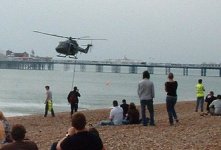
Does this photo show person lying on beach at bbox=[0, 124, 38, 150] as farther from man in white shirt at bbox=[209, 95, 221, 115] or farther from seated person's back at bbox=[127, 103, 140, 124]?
man in white shirt at bbox=[209, 95, 221, 115]

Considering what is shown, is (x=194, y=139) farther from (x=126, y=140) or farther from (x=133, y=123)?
(x=133, y=123)

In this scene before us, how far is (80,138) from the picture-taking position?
6.36 m

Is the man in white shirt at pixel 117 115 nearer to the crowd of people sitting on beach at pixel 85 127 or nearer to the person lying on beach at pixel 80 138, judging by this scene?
the crowd of people sitting on beach at pixel 85 127

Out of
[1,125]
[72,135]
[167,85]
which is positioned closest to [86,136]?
[72,135]

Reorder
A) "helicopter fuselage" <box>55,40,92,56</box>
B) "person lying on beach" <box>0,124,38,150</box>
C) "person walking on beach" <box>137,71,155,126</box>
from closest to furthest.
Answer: "person lying on beach" <box>0,124,38,150</box>
"person walking on beach" <box>137,71,155,126</box>
"helicopter fuselage" <box>55,40,92,56</box>

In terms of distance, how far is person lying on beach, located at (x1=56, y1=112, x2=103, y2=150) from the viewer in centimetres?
636

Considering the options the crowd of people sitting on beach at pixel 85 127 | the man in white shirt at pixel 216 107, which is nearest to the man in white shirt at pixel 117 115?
the crowd of people sitting on beach at pixel 85 127

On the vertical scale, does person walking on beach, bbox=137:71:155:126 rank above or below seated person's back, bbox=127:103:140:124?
above

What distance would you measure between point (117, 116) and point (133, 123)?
1.65 feet

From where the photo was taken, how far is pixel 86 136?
6398 millimetres

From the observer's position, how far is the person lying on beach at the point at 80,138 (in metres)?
6.36

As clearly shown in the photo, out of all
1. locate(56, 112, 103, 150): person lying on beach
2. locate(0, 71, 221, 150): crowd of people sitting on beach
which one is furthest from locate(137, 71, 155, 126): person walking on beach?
locate(56, 112, 103, 150): person lying on beach

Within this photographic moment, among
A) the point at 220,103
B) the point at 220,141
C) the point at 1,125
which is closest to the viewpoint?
the point at 1,125

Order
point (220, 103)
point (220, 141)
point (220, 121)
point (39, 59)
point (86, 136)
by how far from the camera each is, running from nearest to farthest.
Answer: point (86, 136) < point (220, 141) < point (220, 121) < point (220, 103) < point (39, 59)
